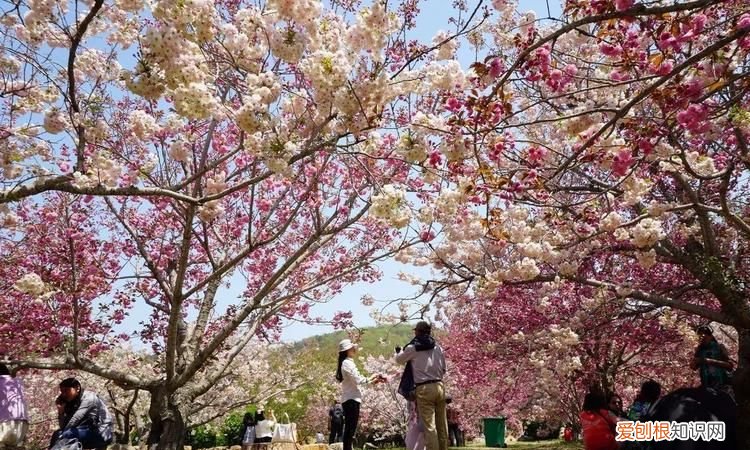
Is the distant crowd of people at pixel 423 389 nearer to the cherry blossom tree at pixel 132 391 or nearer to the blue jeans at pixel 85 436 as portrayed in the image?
the blue jeans at pixel 85 436

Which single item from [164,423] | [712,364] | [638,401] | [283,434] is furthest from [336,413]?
[712,364]

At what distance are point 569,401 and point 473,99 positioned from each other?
39.7 ft

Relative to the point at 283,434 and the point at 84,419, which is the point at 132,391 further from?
the point at 84,419

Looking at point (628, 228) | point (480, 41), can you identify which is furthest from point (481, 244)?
point (480, 41)

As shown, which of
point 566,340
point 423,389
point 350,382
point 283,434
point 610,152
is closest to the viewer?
point 610,152

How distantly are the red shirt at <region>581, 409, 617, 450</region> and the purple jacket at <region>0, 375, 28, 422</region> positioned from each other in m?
4.96

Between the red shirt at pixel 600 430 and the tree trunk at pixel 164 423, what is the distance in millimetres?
4629

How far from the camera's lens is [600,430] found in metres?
4.95

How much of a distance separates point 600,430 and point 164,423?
484cm

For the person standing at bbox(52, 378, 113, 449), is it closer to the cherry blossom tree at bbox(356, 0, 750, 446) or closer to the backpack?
the cherry blossom tree at bbox(356, 0, 750, 446)

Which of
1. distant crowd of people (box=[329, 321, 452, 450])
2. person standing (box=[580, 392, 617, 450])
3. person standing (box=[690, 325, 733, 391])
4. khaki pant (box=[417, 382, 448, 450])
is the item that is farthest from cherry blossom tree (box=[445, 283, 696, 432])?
khaki pant (box=[417, 382, 448, 450])

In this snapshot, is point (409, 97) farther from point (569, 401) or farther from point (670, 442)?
point (569, 401)

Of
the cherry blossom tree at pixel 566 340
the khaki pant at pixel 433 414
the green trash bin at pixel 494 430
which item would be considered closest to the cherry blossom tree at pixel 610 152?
the cherry blossom tree at pixel 566 340

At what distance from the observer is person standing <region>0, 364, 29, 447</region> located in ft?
15.8
